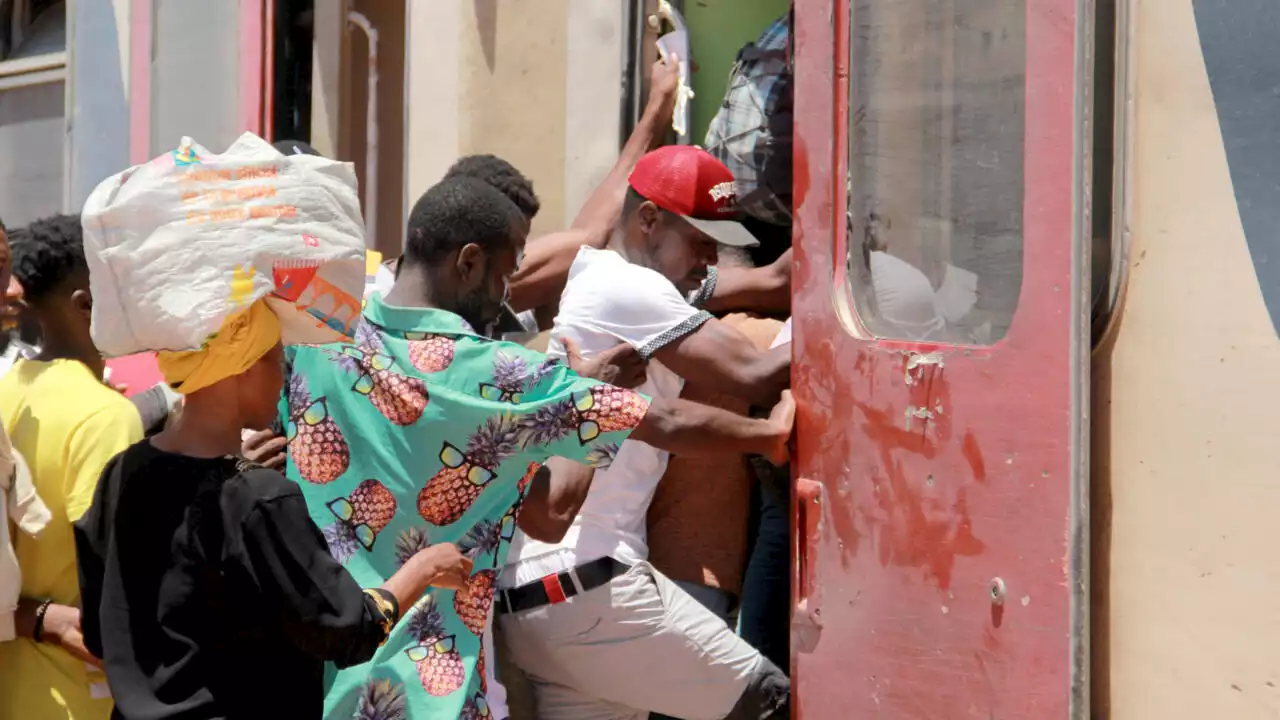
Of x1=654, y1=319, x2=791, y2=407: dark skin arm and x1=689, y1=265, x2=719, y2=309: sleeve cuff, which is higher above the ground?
x1=689, y1=265, x2=719, y2=309: sleeve cuff

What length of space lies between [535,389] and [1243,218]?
4.01ft

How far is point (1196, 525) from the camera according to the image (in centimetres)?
229

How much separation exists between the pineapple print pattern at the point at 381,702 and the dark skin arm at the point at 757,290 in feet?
4.31

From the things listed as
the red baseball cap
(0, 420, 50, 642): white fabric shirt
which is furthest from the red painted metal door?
(0, 420, 50, 642): white fabric shirt

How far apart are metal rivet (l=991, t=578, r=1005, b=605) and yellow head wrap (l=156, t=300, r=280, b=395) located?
120 centimetres

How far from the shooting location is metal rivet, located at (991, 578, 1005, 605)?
2.49 metres

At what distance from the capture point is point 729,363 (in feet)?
10.3

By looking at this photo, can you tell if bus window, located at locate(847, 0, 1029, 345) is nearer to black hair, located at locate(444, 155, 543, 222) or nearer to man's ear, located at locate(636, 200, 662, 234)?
man's ear, located at locate(636, 200, 662, 234)

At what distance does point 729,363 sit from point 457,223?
0.62 metres

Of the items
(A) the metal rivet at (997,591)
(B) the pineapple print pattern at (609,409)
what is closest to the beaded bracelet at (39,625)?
(B) the pineapple print pattern at (609,409)

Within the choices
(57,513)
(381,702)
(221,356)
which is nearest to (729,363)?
(381,702)

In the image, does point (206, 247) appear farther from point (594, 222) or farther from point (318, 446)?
point (594, 222)

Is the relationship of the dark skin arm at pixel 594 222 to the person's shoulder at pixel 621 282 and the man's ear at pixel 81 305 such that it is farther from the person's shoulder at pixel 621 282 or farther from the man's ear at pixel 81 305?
the man's ear at pixel 81 305

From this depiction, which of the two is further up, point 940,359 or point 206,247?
point 206,247
